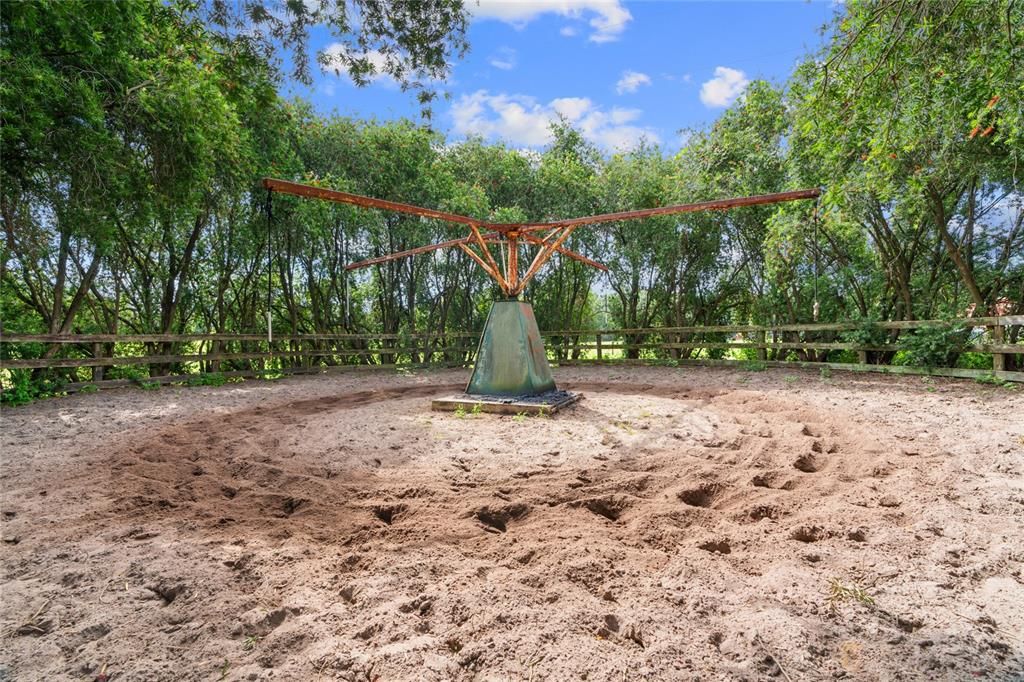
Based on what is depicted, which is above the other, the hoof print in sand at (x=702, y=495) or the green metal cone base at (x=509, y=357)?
the green metal cone base at (x=509, y=357)

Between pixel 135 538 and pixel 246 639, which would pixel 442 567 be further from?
pixel 135 538

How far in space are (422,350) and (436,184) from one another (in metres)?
4.22

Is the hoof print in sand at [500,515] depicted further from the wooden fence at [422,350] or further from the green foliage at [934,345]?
the green foliage at [934,345]

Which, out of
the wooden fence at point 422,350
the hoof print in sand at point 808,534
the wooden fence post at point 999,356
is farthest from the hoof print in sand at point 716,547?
the wooden fence post at point 999,356

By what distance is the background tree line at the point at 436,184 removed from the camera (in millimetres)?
4348

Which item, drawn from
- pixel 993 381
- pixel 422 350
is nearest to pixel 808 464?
pixel 993 381

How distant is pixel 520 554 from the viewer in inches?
96.4

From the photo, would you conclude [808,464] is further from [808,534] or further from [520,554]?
[520,554]

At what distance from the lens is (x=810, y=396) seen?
7125 millimetres

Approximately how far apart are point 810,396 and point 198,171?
972 cm

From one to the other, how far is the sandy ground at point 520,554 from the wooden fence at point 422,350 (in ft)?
11.6

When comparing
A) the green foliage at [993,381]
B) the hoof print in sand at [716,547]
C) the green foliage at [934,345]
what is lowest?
the hoof print in sand at [716,547]

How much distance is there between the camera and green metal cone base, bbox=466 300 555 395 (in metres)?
6.88

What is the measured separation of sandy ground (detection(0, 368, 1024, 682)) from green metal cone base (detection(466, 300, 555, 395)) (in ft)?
5.85
